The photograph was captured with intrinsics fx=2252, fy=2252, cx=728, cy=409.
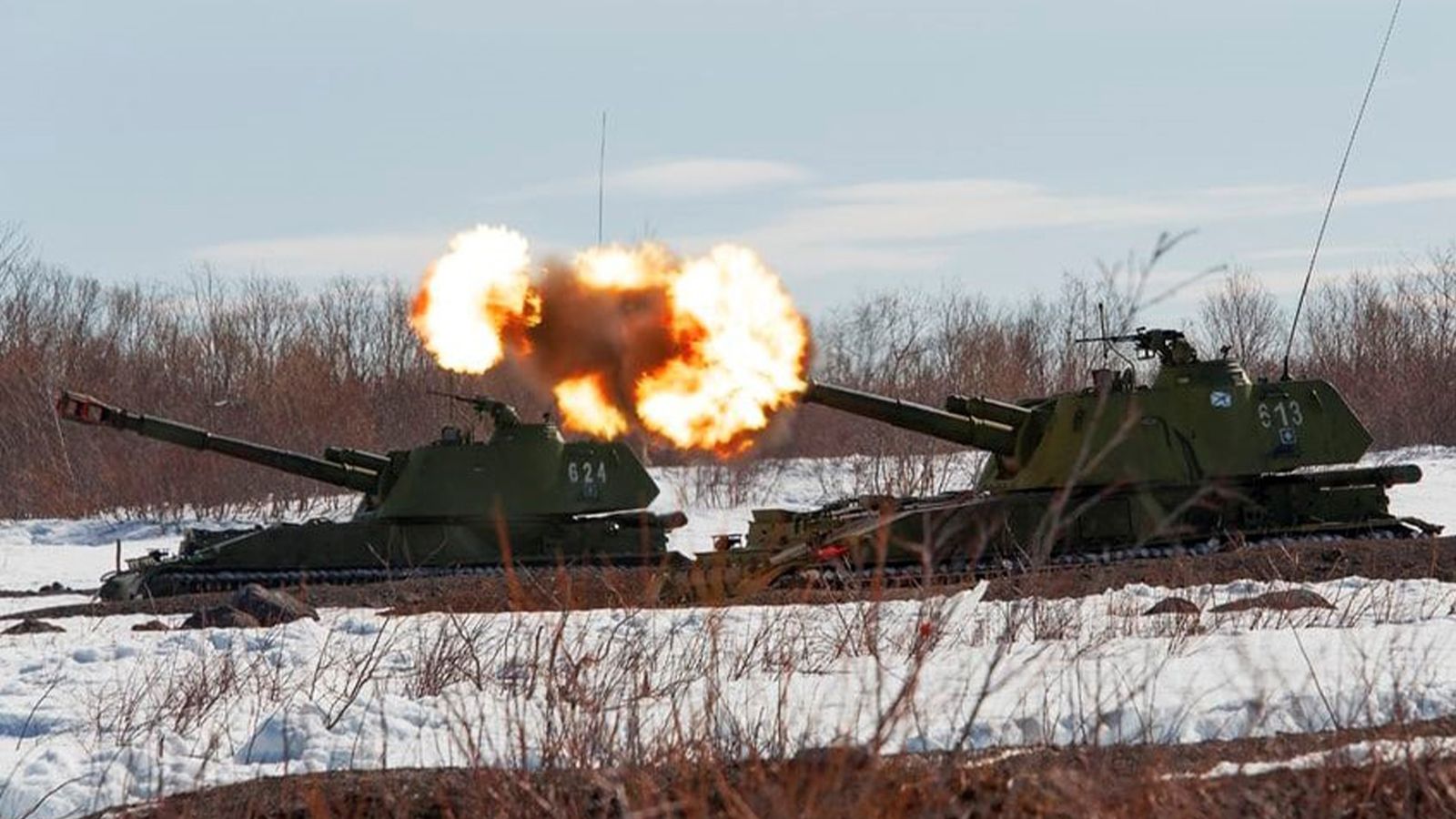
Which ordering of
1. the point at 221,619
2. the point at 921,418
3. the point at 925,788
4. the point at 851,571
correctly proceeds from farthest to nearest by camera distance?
1. the point at 921,418
2. the point at 851,571
3. the point at 221,619
4. the point at 925,788

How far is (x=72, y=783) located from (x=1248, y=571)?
11.5m

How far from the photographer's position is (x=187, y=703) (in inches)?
362

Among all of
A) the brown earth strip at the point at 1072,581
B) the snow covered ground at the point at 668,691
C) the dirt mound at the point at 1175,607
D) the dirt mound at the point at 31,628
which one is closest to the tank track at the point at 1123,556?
the brown earth strip at the point at 1072,581

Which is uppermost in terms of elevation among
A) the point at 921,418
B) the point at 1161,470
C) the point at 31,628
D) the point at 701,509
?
the point at 921,418

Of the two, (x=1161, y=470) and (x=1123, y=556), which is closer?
(x=1123, y=556)

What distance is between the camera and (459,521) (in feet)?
73.1

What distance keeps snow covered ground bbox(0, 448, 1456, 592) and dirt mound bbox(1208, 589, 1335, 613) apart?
48.4ft

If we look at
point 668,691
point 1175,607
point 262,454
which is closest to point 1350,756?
point 668,691

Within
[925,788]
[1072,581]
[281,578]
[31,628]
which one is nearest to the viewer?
[925,788]

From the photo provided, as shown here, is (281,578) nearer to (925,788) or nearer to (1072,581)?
(1072,581)

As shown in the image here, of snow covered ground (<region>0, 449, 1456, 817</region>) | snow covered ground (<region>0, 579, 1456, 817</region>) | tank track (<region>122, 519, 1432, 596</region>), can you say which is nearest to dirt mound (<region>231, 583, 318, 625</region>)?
snow covered ground (<region>0, 449, 1456, 817</region>)

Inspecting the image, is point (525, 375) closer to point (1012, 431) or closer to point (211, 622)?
point (1012, 431)

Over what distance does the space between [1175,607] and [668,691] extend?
15.5 ft

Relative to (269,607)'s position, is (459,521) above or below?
above
